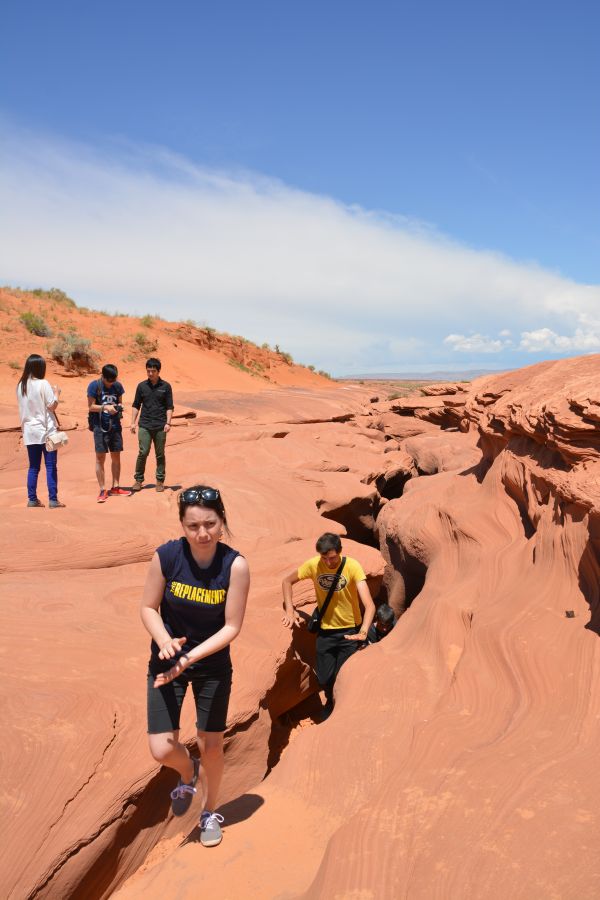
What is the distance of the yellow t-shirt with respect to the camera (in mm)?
4844

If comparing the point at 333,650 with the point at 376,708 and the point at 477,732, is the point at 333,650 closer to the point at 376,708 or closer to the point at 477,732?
the point at 376,708

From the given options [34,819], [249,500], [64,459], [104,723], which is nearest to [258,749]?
[104,723]

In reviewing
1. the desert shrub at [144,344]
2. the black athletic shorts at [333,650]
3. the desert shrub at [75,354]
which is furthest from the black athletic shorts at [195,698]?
the desert shrub at [144,344]

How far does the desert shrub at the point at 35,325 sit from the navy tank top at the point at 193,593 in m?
23.1

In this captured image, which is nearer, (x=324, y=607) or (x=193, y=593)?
(x=193, y=593)

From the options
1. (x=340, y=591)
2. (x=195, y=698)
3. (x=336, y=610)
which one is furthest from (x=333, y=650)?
(x=195, y=698)

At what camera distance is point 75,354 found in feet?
71.6

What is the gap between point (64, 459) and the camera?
34.6ft

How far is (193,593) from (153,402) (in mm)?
5194

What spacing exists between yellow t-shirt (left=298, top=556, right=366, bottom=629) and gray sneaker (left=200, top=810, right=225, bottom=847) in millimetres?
2082

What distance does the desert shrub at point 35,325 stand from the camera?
23500mm

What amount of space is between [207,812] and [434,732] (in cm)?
135

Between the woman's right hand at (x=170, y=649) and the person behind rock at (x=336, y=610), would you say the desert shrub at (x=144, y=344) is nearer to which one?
the person behind rock at (x=336, y=610)

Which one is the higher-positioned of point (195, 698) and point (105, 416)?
point (105, 416)
